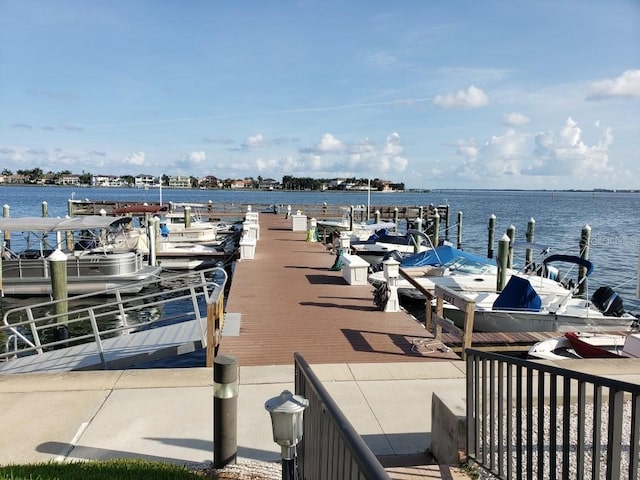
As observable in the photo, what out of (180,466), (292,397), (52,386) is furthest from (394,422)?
(52,386)

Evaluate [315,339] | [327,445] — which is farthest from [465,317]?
[327,445]

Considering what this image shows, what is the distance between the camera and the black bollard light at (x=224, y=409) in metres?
4.57

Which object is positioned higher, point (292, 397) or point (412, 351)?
point (292, 397)

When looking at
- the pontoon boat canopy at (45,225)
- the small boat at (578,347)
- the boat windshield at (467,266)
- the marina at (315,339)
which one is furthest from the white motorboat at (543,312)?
the pontoon boat canopy at (45,225)

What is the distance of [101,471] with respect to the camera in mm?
4520

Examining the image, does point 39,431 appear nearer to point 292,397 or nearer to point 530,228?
point 292,397

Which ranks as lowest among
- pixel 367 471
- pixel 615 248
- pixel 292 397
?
pixel 615 248

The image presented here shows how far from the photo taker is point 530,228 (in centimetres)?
3170

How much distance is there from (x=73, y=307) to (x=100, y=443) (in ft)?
50.5

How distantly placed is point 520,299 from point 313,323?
21.8ft

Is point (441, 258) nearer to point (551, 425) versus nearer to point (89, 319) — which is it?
point (89, 319)

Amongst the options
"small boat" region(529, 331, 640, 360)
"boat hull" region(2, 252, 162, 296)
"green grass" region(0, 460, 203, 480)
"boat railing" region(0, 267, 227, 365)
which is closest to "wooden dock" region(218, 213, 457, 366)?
"boat railing" region(0, 267, 227, 365)

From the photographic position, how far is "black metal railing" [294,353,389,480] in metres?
2.23

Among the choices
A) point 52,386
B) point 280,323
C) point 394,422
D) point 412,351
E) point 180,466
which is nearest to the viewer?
point 180,466
